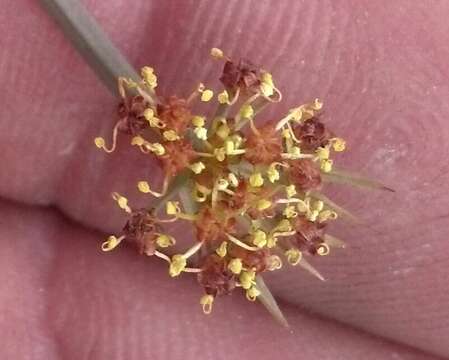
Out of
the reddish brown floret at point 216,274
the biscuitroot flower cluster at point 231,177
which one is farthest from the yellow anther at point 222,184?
the reddish brown floret at point 216,274

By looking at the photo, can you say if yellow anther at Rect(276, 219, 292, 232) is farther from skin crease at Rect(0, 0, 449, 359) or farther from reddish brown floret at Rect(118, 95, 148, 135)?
skin crease at Rect(0, 0, 449, 359)

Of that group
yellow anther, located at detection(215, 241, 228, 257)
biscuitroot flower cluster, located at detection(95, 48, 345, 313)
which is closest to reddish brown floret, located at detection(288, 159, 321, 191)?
biscuitroot flower cluster, located at detection(95, 48, 345, 313)

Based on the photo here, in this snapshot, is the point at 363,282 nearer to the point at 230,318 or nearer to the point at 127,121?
the point at 230,318

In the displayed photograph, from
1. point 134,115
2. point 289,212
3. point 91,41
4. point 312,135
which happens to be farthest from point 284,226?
point 91,41

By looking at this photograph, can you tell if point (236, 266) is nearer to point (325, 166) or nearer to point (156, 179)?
point (325, 166)

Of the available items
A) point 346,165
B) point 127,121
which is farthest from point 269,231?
point 346,165

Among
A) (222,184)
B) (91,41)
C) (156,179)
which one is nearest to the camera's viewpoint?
(222,184)

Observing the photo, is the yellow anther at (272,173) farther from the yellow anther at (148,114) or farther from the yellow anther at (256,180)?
the yellow anther at (148,114)
